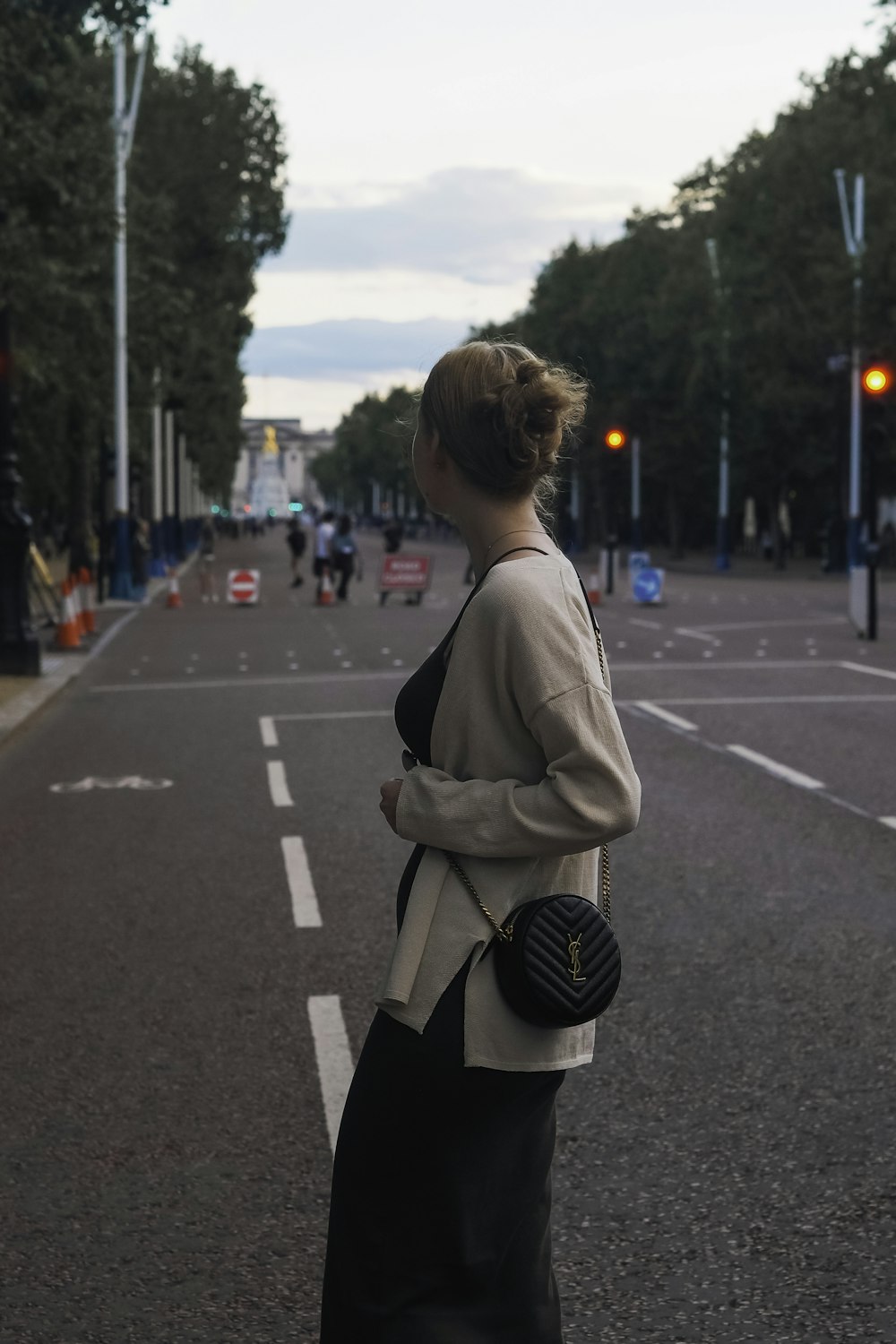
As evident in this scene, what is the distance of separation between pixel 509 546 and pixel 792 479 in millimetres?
66237

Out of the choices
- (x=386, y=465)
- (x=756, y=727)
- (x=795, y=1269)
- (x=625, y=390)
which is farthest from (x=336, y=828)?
(x=386, y=465)

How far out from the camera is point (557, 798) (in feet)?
8.77

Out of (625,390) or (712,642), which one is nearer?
(712,642)

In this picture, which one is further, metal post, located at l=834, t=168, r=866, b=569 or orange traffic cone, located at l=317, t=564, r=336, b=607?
metal post, located at l=834, t=168, r=866, b=569

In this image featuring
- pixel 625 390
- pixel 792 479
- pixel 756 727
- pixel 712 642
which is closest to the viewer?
pixel 756 727

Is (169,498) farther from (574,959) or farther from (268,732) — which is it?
(574,959)

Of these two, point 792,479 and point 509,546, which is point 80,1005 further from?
point 792,479

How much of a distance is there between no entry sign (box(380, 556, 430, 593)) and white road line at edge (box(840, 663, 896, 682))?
1725 cm

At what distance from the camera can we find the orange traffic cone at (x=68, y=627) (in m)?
25.0

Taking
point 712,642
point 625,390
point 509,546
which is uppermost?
point 625,390

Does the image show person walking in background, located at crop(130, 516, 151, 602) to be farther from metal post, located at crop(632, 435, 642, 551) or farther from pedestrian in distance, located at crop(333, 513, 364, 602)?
metal post, located at crop(632, 435, 642, 551)

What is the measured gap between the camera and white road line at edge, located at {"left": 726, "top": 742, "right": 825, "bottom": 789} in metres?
11.9


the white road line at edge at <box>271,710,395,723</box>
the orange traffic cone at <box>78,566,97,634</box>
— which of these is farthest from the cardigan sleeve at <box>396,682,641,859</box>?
the orange traffic cone at <box>78,566,97,634</box>

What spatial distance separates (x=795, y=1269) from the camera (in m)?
4.13
